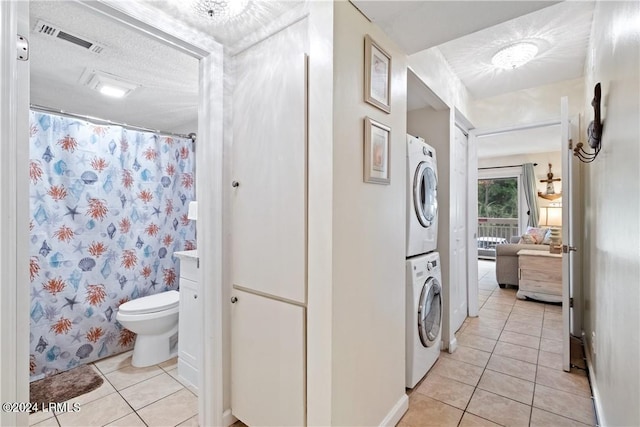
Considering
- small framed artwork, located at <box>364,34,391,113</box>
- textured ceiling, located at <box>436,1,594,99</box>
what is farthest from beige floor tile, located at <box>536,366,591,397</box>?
textured ceiling, located at <box>436,1,594,99</box>

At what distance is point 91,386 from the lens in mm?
2092

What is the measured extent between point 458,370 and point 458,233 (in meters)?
1.28

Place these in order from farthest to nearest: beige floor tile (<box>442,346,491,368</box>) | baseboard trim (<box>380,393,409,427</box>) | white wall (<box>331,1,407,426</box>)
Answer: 1. beige floor tile (<box>442,346,491,368</box>)
2. baseboard trim (<box>380,393,409,427</box>)
3. white wall (<box>331,1,407,426</box>)

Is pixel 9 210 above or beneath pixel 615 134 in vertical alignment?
beneath

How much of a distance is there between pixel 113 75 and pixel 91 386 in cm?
240

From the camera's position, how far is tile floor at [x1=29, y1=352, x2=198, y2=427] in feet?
5.75

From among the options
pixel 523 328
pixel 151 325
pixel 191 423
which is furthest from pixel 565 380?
pixel 151 325

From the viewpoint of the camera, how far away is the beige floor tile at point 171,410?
1.76 meters

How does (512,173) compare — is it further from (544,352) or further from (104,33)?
(104,33)

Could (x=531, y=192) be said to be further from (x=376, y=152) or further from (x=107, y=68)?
(x=107, y=68)

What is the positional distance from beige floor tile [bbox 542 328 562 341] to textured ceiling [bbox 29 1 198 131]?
4.07 metres

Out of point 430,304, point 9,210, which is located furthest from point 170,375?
point 430,304

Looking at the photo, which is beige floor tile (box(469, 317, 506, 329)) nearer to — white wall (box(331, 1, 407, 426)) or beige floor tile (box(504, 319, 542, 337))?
beige floor tile (box(504, 319, 542, 337))

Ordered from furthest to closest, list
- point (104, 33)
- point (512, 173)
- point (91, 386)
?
point (512, 173), point (91, 386), point (104, 33)
